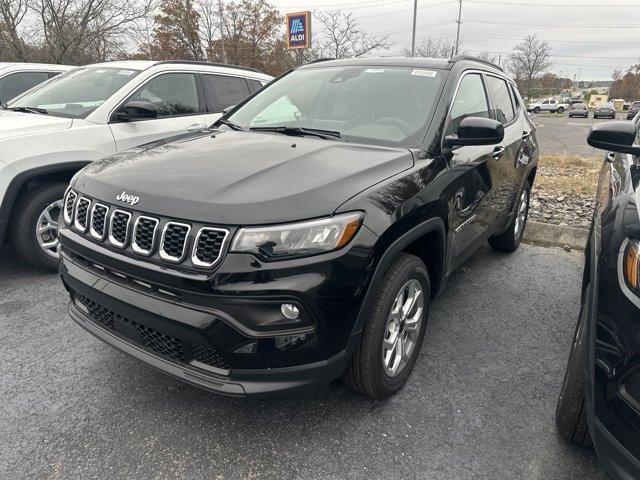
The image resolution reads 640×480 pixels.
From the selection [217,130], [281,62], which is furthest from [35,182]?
[281,62]

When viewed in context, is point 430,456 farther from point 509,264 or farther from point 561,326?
point 509,264

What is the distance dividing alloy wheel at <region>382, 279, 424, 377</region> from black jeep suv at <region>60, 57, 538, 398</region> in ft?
0.04

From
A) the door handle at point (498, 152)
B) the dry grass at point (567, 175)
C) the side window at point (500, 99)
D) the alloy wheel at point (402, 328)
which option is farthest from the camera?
the dry grass at point (567, 175)

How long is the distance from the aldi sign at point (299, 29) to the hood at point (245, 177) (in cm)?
1504

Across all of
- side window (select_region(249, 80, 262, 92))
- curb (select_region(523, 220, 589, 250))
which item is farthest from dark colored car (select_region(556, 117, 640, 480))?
side window (select_region(249, 80, 262, 92))

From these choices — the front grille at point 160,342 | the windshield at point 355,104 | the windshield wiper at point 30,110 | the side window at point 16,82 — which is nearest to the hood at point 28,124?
the windshield wiper at point 30,110

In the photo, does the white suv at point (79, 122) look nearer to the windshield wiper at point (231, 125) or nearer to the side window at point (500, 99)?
the windshield wiper at point (231, 125)

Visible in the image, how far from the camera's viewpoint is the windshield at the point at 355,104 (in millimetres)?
2717

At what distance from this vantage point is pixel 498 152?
136 inches

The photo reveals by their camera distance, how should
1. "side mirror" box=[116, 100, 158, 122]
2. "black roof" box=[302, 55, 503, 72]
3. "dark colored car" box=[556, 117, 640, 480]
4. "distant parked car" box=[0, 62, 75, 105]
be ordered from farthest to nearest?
"distant parked car" box=[0, 62, 75, 105] < "side mirror" box=[116, 100, 158, 122] < "black roof" box=[302, 55, 503, 72] < "dark colored car" box=[556, 117, 640, 480]

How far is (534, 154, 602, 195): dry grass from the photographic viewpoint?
6.70m

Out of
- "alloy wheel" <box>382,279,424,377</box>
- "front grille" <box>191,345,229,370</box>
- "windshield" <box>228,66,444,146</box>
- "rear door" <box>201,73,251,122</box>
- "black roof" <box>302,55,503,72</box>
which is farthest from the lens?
"rear door" <box>201,73,251,122</box>

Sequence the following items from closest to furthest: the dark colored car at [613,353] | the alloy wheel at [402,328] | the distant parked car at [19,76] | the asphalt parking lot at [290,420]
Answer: the dark colored car at [613,353]
the asphalt parking lot at [290,420]
the alloy wheel at [402,328]
the distant parked car at [19,76]

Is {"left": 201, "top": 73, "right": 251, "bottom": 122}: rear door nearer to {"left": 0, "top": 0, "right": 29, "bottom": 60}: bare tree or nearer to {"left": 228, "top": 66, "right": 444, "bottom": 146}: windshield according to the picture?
{"left": 228, "top": 66, "right": 444, "bottom": 146}: windshield
